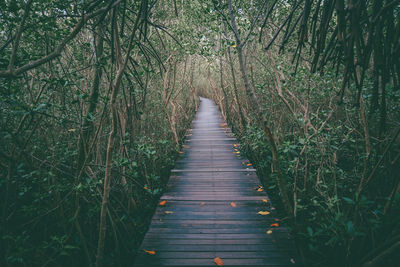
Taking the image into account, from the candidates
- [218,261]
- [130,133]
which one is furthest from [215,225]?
[130,133]

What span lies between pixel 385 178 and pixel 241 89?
5775 millimetres

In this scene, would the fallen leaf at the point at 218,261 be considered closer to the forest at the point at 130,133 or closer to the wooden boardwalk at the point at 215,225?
the wooden boardwalk at the point at 215,225

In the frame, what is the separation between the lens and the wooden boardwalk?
86.1 inches

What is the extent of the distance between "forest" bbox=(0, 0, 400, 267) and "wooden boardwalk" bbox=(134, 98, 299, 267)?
0.33 m

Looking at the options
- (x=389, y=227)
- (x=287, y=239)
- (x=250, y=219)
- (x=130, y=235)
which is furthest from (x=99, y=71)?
(x=389, y=227)

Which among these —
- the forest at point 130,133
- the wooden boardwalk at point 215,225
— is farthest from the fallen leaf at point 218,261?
the forest at point 130,133

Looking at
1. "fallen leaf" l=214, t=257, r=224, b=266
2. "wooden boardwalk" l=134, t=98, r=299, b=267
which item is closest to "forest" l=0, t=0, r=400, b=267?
"wooden boardwalk" l=134, t=98, r=299, b=267

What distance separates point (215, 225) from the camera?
2.67 meters

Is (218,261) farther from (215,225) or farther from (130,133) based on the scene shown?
(130,133)

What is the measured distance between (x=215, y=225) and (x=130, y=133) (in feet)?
5.60

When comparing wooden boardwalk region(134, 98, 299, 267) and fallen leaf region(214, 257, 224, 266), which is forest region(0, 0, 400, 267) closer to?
wooden boardwalk region(134, 98, 299, 267)

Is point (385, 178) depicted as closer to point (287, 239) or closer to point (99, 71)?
point (287, 239)

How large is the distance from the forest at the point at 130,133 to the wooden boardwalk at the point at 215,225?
330 mm

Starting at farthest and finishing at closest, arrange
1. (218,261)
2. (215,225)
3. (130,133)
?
(130,133) < (215,225) < (218,261)
